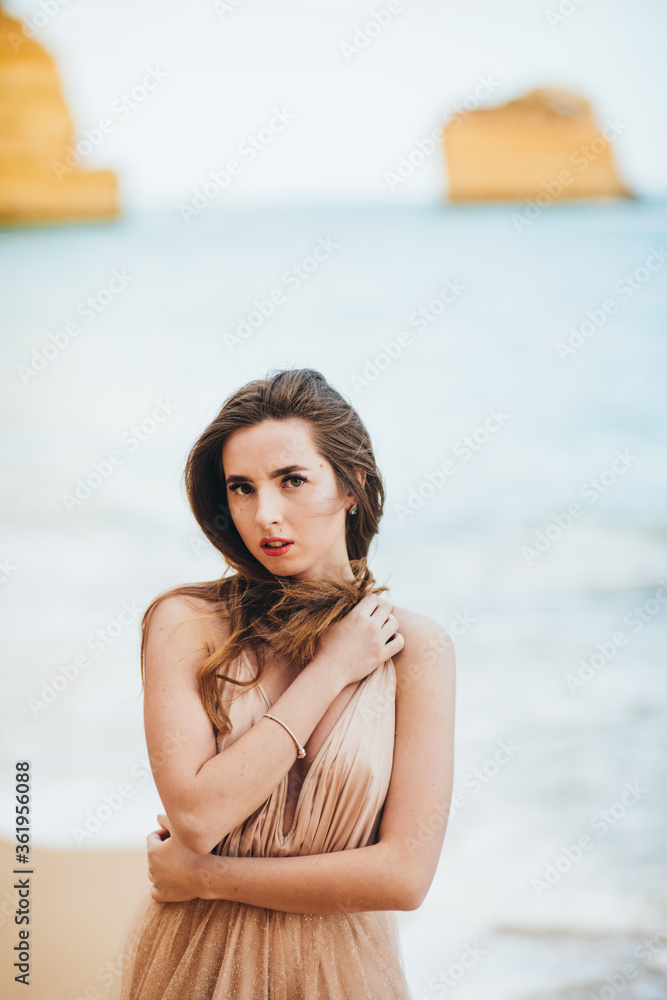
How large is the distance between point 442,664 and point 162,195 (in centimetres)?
549

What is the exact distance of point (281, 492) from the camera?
1.79m

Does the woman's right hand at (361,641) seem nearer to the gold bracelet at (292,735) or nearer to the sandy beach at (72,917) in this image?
the gold bracelet at (292,735)

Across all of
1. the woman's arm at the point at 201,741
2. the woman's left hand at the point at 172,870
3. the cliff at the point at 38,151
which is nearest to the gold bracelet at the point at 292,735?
the woman's arm at the point at 201,741

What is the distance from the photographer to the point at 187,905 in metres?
1.73

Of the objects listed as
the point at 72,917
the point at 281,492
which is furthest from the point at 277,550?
the point at 72,917

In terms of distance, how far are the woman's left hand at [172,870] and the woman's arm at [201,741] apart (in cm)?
7

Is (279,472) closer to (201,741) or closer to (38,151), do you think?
(201,741)

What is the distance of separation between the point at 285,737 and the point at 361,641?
0.25 meters

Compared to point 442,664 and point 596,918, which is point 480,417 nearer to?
point 596,918

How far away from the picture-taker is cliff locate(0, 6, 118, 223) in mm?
6223

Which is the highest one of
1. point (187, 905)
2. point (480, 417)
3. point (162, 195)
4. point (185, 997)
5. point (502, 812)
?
point (162, 195)

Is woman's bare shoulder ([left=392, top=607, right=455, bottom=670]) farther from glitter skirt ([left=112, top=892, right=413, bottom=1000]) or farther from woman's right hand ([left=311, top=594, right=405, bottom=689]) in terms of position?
glitter skirt ([left=112, top=892, right=413, bottom=1000])

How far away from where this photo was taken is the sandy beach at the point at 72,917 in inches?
127

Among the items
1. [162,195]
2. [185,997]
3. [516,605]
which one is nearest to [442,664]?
[185,997]
